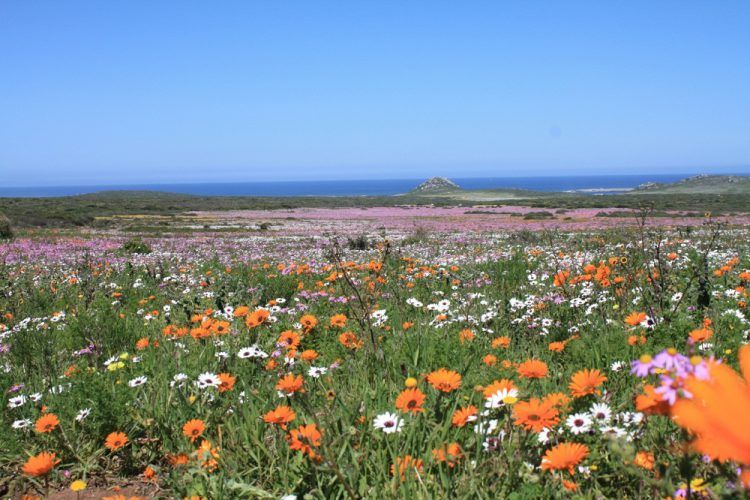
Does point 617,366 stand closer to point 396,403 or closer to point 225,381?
point 396,403

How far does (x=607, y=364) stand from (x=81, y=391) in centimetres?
313

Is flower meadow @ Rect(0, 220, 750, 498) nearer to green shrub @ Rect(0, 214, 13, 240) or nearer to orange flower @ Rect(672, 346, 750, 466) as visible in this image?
orange flower @ Rect(672, 346, 750, 466)

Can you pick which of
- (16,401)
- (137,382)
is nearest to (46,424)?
(137,382)

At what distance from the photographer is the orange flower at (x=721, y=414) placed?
59 centimetres

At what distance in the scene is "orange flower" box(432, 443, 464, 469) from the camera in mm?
1990

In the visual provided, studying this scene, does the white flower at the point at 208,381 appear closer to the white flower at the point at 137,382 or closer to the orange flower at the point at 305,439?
the white flower at the point at 137,382

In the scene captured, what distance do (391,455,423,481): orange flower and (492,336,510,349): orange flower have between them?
1322mm

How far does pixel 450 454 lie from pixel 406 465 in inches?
6.9

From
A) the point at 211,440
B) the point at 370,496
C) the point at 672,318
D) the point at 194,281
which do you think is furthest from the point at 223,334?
the point at 194,281

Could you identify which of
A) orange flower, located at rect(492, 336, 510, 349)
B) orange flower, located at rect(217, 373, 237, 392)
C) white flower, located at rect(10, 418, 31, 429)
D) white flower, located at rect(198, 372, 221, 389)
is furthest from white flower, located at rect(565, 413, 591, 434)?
white flower, located at rect(10, 418, 31, 429)

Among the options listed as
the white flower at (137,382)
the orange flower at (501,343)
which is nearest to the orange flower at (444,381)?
the orange flower at (501,343)

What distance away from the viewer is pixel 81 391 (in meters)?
2.92

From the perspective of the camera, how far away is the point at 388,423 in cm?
226

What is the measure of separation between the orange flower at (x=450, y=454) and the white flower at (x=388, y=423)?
184mm
